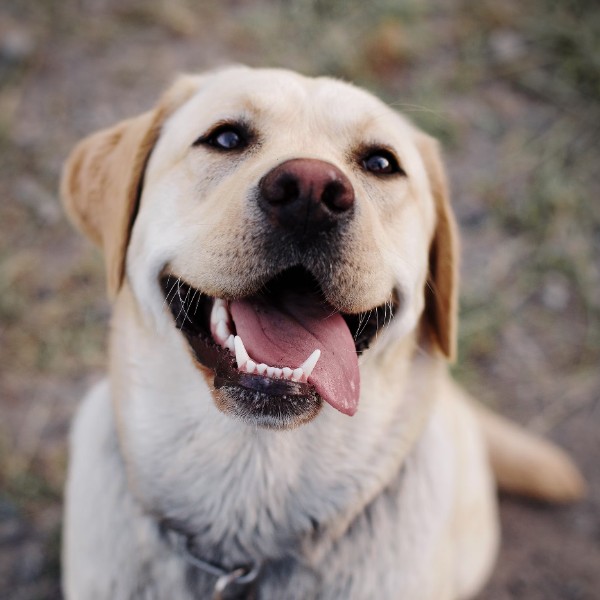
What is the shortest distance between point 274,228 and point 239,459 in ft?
2.92

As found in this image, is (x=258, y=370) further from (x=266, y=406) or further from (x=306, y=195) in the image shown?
(x=306, y=195)

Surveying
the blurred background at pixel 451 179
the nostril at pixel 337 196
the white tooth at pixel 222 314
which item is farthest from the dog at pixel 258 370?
the blurred background at pixel 451 179

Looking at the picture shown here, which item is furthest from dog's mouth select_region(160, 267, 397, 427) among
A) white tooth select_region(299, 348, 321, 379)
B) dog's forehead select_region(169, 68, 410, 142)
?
dog's forehead select_region(169, 68, 410, 142)

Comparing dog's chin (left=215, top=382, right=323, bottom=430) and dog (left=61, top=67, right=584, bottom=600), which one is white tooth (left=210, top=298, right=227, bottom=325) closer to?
dog (left=61, top=67, right=584, bottom=600)

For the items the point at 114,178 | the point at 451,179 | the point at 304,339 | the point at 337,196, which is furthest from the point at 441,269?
the point at 451,179

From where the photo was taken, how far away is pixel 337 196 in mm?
1688

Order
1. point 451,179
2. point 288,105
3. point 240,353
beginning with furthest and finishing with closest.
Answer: point 451,179 → point 288,105 → point 240,353

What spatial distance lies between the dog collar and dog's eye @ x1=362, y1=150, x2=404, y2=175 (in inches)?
53.5

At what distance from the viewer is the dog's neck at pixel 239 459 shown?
7.18ft

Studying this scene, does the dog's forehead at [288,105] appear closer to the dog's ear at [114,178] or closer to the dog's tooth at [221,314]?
the dog's ear at [114,178]

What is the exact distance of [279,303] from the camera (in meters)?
1.99

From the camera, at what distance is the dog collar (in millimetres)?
2143

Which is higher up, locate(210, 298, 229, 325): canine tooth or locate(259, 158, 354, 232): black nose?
locate(259, 158, 354, 232): black nose

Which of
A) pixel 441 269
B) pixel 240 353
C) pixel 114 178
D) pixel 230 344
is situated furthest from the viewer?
pixel 441 269
